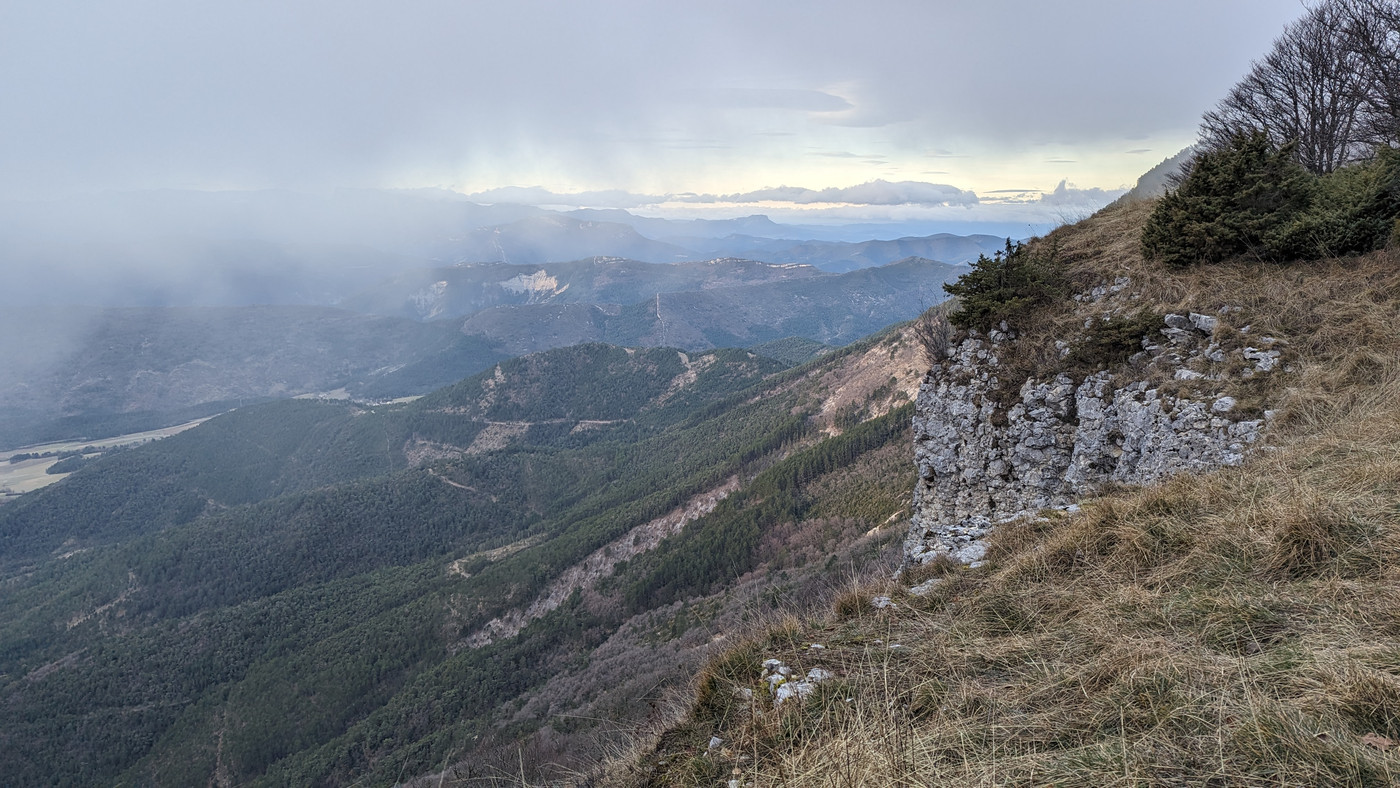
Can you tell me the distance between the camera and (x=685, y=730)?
5.13 metres

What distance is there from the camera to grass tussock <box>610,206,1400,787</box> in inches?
114

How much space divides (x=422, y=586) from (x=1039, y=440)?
9065 cm

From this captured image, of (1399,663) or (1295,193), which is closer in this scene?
(1399,663)

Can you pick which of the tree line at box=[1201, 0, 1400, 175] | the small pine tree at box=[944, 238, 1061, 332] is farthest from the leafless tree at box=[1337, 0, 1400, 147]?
the small pine tree at box=[944, 238, 1061, 332]

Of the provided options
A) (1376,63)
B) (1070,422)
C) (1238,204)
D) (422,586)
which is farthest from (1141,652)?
(422,586)

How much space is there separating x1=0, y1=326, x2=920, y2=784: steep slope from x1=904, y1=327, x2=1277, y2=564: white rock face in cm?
811

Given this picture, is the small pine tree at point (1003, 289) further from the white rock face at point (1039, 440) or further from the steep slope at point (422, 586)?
the steep slope at point (422, 586)

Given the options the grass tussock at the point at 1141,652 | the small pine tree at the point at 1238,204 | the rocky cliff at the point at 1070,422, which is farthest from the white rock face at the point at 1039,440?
the small pine tree at the point at 1238,204

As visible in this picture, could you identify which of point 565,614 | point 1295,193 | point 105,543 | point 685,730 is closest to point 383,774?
point 565,614

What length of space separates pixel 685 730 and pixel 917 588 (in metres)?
3.40

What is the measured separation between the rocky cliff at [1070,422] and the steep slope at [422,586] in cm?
832

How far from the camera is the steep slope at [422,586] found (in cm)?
5272

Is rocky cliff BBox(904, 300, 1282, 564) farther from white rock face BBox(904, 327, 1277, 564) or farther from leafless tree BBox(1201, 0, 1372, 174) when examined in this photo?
leafless tree BBox(1201, 0, 1372, 174)

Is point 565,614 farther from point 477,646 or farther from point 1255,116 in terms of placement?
point 1255,116
